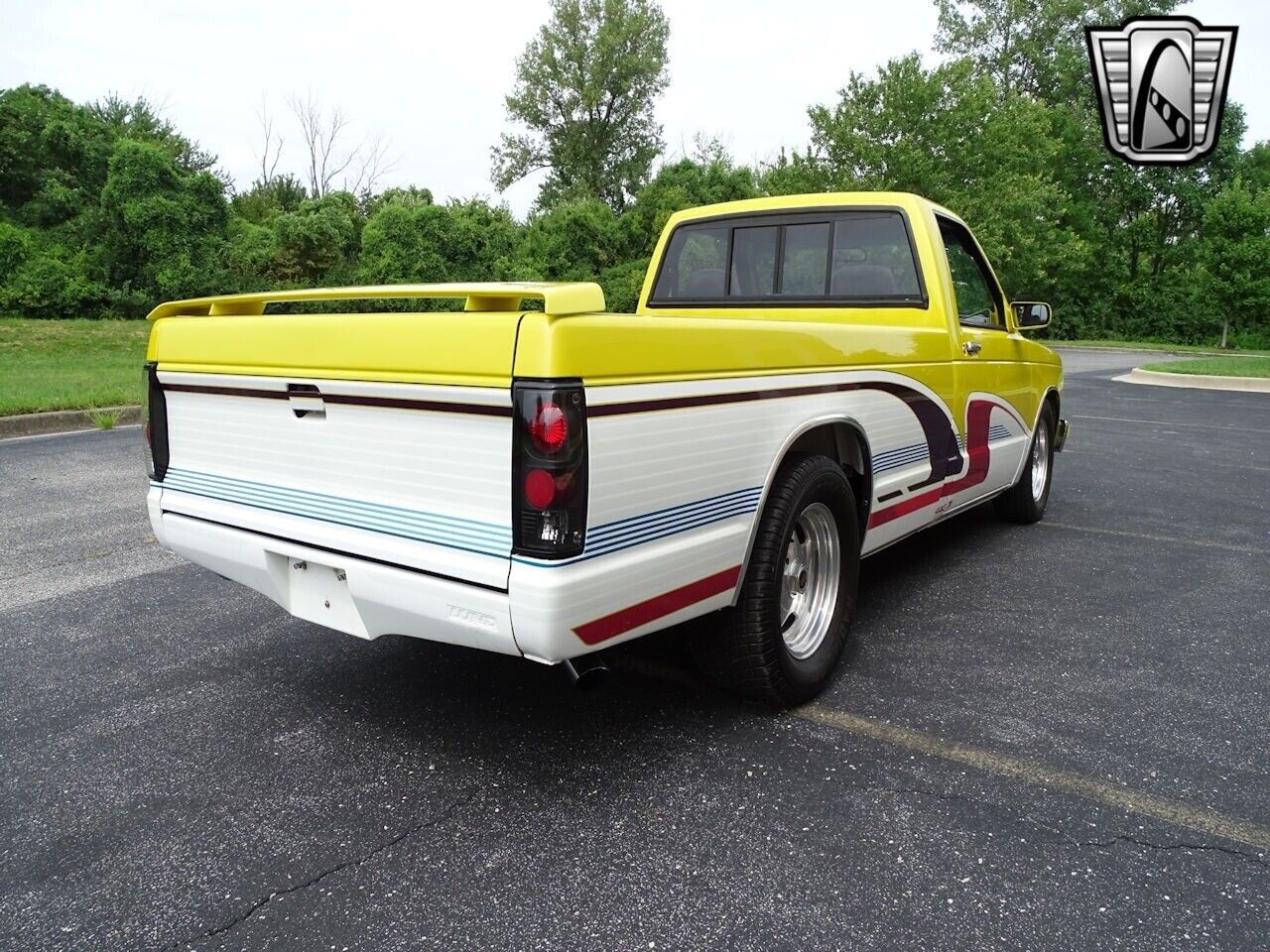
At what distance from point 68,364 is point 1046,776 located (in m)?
16.1

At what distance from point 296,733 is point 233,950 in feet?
3.52

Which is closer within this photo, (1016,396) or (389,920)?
(389,920)

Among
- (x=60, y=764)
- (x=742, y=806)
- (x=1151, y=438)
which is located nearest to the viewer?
(x=742, y=806)

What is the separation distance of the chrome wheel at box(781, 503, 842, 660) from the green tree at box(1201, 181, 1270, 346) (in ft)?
111

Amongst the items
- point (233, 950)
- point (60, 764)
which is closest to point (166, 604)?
point (60, 764)

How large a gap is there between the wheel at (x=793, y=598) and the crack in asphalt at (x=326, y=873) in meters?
0.93

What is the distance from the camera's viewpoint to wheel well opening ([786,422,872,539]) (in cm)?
346

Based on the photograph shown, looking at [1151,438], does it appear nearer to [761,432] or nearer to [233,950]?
[761,432]

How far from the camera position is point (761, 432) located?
9.59 ft

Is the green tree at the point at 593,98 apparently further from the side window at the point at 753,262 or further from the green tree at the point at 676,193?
the side window at the point at 753,262

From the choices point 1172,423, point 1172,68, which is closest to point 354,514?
point 1172,423

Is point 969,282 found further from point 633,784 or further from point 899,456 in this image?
point 633,784

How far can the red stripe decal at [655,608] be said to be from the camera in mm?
2424

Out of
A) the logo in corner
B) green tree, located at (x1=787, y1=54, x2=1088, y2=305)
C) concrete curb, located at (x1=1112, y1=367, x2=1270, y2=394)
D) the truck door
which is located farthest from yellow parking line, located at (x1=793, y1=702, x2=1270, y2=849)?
green tree, located at (x1=787, y1=54, x2=1088, y2=305)
